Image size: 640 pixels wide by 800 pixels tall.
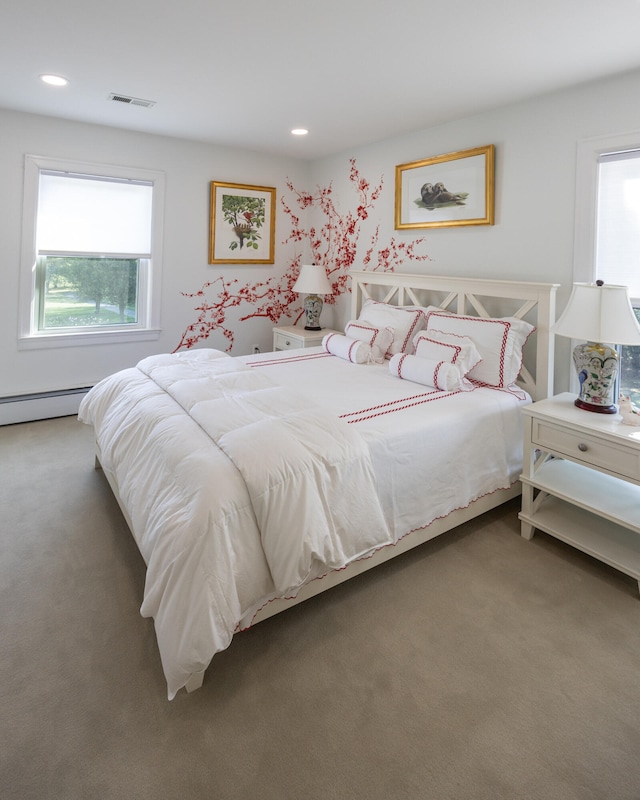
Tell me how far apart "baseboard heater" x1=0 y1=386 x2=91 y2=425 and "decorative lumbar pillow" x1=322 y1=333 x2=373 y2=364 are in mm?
2236

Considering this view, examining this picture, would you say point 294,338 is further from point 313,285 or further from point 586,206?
point 586,206

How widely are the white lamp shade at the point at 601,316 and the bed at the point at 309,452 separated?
46 cm

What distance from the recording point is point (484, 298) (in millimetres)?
3275

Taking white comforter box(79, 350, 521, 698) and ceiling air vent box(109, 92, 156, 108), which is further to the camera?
ceiling air vent box(109, 92, 156, 108)

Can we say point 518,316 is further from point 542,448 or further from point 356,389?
point 356,389

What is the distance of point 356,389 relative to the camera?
274 centimetres

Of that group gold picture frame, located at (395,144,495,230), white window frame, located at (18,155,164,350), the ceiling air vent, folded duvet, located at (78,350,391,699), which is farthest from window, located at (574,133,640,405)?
white window frame, located at (18,155,164,350)

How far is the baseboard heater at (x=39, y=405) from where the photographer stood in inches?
151

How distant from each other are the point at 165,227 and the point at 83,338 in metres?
1.23

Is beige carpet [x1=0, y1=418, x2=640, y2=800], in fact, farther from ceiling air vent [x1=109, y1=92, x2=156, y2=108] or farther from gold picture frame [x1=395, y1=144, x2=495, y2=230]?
ceiling air vent [x1=109, y1=92, x2=156, y2=108]

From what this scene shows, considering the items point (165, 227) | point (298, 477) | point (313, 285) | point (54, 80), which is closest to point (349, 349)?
point (313, 285)

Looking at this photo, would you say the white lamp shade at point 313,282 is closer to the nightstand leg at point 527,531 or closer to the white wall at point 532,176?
the white wall at point 532,176

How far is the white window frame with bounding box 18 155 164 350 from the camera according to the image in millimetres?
3648

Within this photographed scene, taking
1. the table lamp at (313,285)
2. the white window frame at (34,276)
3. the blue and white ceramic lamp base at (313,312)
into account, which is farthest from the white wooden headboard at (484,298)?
the white window frame at (34,276)
